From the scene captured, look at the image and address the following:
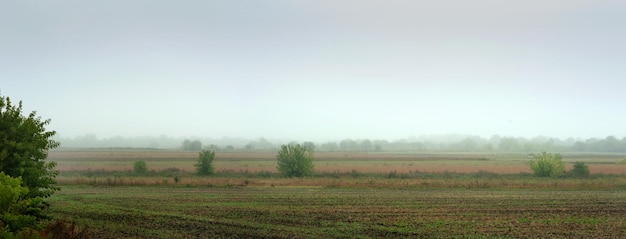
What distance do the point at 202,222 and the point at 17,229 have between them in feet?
36.2

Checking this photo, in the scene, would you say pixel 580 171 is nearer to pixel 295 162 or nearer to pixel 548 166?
pixel 548 166

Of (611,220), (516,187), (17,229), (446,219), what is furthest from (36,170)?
(516,187)

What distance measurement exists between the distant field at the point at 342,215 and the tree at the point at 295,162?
24947 mm

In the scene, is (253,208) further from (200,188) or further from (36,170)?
(200,188)

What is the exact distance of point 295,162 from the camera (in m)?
67.1

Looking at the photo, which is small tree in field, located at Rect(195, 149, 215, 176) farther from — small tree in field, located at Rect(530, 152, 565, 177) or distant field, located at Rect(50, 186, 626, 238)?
small tree in field, located at Rect(530, 152, 565, 177)

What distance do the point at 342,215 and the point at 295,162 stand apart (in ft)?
127

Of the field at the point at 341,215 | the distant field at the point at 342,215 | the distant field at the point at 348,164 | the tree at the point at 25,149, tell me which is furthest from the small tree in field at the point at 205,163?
the tree at the point at 25,149

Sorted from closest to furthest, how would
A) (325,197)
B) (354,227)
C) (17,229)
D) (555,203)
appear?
(17,229), (354,227), (555,203), (325,197)

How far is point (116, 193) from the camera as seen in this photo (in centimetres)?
4219

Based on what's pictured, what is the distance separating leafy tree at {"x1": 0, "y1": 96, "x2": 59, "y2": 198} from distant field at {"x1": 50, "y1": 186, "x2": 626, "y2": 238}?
3.43m

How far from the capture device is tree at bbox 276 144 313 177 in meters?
66.9

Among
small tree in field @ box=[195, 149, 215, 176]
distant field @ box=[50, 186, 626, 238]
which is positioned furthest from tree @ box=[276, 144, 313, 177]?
distant field @ box=[50, 186, 626, 238]

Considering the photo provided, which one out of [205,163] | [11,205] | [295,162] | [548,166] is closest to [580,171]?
[548,166]
